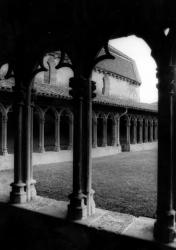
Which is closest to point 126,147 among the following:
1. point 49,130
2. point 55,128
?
point 49,130

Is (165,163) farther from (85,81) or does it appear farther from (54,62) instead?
(54,62)

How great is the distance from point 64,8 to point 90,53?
2.38 ft

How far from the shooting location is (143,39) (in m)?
2.78

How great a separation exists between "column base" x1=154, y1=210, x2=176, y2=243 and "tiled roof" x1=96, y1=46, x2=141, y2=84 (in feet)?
60.8

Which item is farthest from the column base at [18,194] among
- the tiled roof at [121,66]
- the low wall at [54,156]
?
the tiled roof at [121,66]

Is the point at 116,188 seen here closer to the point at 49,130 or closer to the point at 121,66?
the point at 49,130

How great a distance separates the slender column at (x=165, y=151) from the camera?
258cm

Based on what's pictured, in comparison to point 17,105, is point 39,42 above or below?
above

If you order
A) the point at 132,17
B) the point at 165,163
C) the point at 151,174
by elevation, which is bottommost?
the point at 151,174

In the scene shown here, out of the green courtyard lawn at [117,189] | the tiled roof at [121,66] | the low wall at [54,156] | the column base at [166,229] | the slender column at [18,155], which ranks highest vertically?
the tiled roof at [121,66]

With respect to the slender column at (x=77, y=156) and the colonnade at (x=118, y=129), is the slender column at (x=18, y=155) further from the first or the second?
the colonnade at (x=118, y=129)

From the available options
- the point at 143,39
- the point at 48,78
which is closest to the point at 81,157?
the point at 143,39

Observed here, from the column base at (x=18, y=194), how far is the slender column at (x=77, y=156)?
939mm

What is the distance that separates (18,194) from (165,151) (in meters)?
2.23
